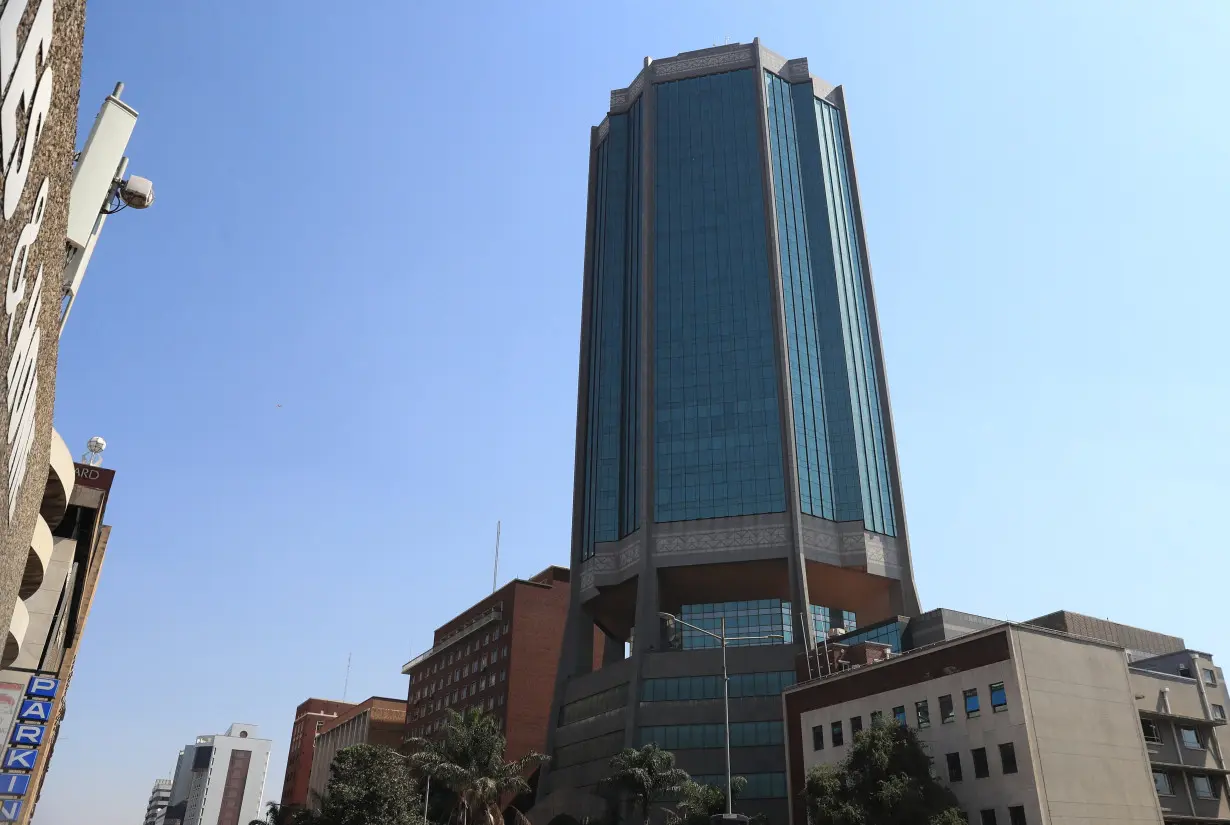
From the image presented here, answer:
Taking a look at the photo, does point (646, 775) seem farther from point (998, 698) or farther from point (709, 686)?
point (709, 686)

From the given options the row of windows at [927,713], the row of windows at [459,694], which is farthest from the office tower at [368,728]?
the row of windows at [927,713]

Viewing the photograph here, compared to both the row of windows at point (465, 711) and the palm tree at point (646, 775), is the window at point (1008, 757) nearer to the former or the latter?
the palm tree at point (646, 775)

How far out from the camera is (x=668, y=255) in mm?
121938

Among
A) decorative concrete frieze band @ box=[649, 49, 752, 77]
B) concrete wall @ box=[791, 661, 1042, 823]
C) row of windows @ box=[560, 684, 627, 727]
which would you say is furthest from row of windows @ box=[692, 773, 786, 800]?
decorative concrete frieze band @ box=[649, 49, 752, 77]

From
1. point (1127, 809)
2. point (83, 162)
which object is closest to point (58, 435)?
point (83, 162)

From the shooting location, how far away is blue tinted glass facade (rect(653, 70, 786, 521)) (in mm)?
108438

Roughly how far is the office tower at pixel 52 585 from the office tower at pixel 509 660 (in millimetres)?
68057

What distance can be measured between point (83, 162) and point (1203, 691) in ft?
236

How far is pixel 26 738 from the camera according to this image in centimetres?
4222

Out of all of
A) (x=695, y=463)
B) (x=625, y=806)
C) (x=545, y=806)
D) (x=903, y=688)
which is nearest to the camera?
(x=903, y=688)

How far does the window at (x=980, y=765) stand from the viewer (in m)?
53.7

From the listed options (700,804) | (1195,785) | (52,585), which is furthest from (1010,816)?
(52,585)

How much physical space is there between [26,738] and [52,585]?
10.2m

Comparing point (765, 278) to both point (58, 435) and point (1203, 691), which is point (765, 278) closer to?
point (1203, 691)
